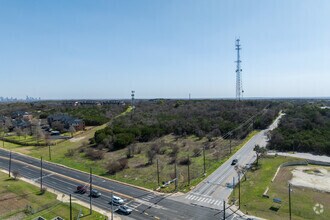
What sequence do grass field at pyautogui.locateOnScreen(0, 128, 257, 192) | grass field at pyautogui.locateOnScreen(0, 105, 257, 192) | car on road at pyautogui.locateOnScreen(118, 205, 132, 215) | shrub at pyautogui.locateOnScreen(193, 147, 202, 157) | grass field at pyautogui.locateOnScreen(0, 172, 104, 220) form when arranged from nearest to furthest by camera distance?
car on road at pyautogui.locateOnScreen(118, 205, 132, 215)
grass field at pyautogui.locateOnScreen(0, 172, 104, 220)
grass field at pyautogui.locateOnScreen(0, 128, 257, 192)
grass field at pyautogui.locateOnScreen(0, 105, 257, 192)
shrub at pyautogui.locateOnScreen(193, 147, 202, 157)

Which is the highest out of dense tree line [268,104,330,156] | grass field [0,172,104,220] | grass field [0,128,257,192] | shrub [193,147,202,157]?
dense tree line [268,104,330,156]

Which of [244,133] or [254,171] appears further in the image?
[244,133]

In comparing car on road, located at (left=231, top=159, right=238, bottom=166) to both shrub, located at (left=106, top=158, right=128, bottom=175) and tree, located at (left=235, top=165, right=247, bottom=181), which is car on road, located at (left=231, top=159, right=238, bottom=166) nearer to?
tree, located at (left=235, top=165, right=247, bottom=181)

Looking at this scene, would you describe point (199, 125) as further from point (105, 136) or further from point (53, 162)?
point (53, 162)

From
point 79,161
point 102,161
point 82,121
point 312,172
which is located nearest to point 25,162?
point 79,161

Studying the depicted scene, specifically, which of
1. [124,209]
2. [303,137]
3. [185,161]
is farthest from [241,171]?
[303,137]

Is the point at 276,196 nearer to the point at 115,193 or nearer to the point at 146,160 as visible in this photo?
the point at 115,193

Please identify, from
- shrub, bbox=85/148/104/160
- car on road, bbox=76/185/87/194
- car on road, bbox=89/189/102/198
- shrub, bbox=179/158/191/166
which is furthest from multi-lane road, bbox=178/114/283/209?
shrub, bbox=85/148/104/160
